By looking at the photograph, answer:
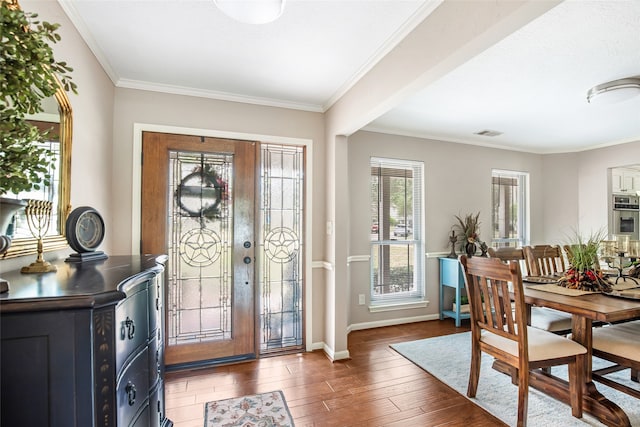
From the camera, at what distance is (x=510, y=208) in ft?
16.2

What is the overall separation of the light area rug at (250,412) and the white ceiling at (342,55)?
2.59 meters

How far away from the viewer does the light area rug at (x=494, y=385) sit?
208 centimetres

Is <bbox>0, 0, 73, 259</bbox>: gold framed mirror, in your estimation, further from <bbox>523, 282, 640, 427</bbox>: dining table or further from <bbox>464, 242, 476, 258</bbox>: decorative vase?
<bbox>464, 242, 476, 258</bbox>: decorative vase

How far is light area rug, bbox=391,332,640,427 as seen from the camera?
6.82ft

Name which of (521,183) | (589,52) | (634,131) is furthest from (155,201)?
(634,131)

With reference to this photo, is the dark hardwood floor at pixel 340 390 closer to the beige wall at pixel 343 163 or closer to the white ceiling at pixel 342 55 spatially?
the beige wall at pixel 343 163

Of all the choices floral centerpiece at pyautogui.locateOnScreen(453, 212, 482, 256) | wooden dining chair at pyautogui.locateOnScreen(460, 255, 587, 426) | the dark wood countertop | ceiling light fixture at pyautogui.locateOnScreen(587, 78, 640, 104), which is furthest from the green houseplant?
floral centerpiece at pyautogui.locateOnScreen(453, 212, 482, 256)

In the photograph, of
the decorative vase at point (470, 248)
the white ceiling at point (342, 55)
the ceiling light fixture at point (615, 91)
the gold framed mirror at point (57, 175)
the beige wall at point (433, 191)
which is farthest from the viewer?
the decorative vase at point (470, 248)

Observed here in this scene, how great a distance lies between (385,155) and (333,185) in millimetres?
1275

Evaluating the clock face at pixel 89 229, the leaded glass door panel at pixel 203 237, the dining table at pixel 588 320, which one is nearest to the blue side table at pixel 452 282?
the dining table at pixel 588 320

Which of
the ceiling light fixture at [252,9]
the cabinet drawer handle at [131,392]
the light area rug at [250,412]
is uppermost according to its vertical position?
the ceiling light fixture at [252,9]

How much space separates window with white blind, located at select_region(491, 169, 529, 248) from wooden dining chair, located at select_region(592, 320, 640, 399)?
2509 millimetres

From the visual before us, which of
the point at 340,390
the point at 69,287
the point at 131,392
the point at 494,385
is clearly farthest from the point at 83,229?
the point at 494,385

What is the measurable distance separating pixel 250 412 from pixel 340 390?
723 millimetres
